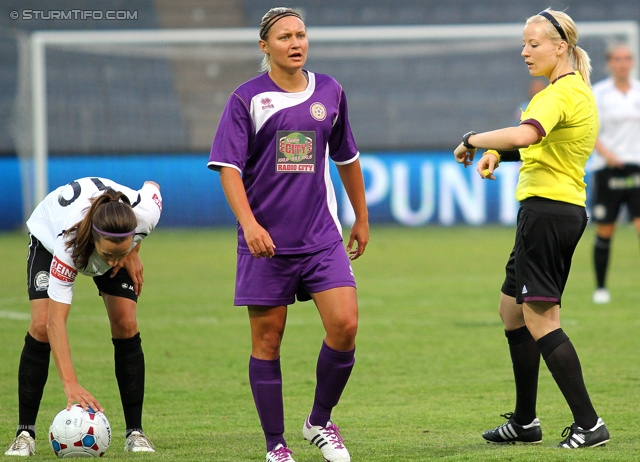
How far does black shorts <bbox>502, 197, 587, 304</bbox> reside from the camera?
4.42 metres

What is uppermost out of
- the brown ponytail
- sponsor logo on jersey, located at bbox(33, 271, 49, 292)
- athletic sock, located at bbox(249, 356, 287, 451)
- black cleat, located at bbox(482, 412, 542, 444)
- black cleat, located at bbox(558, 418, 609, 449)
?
the brown ponytail

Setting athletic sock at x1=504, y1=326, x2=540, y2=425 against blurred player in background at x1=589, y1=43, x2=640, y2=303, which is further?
blurred player in background at x1=589, y1=43, x2=640, y2=303

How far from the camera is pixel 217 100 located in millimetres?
19359

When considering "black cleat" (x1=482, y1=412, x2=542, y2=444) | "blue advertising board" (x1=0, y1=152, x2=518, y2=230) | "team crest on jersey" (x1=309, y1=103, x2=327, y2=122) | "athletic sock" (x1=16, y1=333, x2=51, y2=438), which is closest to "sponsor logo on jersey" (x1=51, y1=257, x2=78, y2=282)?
"athletic sock" (x1=16, y1=333, x2=51, y2=438)

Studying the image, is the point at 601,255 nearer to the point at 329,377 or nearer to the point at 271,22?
the point at 329,377

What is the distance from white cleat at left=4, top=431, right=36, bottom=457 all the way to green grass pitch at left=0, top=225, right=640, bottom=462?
0.20ft

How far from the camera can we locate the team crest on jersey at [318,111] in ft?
14.2

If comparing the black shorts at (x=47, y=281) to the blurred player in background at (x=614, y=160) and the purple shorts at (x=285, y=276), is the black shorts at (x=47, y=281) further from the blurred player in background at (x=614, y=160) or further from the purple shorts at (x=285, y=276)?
the blurred player in background at (x=614, y=160)

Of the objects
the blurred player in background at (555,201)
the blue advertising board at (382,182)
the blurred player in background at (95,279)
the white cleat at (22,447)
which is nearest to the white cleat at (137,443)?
the blurred player in background at (95,279)

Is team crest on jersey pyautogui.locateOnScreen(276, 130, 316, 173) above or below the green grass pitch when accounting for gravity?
above

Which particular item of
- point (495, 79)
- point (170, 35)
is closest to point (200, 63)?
point (170, 35)

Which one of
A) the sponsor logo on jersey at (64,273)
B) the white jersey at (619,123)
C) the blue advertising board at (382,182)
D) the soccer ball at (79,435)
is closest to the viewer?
the sponsor logo on jersey at (64,273)

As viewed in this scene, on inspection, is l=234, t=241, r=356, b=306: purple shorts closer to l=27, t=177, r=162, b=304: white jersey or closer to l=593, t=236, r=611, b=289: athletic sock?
l=27, t=177, r=162, b=304: white jersey

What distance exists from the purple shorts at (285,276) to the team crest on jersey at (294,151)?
37 cm
